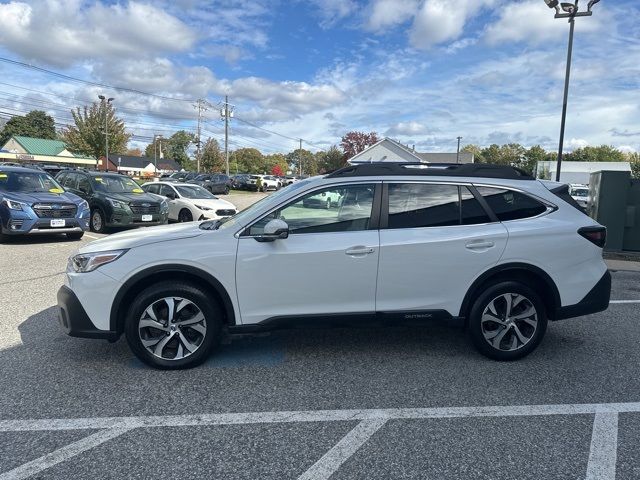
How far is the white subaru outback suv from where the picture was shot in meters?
3.73

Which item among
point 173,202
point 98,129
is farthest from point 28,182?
point 98,129

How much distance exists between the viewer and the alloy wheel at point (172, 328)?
3.75m

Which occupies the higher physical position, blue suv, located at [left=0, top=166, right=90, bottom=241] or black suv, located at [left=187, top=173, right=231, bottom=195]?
black suv, located at [left=187, top=173, right=231, bottom=195]

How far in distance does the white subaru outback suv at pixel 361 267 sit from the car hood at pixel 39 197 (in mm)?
7207

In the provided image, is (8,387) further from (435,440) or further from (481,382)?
(481,382)

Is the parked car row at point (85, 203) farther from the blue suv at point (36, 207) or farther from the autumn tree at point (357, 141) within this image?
the autumn tree at point (357, 141)

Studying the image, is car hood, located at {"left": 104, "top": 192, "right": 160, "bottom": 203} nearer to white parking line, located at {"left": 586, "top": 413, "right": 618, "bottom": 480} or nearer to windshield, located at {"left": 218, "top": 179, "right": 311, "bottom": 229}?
windshield, located at {"left": 218, "top": 179, "right": 311, "bottom": 229}

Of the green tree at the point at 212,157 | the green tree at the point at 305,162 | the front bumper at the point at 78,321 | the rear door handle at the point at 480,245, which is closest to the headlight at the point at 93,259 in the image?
the front bumper at the point at 78,321

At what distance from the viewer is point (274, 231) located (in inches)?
145

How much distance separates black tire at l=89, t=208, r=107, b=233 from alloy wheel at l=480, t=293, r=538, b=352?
1093 centimetres

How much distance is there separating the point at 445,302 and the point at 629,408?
1497mm

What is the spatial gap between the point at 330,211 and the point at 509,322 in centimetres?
186

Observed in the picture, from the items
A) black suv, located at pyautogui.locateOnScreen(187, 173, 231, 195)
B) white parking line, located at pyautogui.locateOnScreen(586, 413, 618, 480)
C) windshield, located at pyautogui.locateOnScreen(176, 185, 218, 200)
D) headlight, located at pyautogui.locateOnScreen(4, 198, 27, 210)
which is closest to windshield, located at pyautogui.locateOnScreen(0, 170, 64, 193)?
headlight, located at pyautogui.locateOnScreen(4, 198, 27, 210)

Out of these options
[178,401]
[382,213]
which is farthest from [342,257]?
[178,401]
